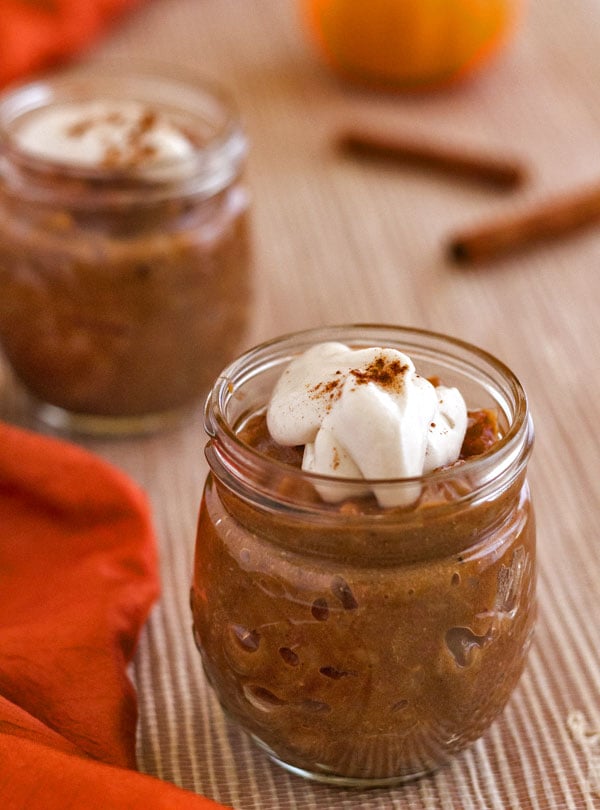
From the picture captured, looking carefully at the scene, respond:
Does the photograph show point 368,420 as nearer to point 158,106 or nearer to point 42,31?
point 158,106

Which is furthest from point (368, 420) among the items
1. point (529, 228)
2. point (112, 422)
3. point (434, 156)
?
point (434, 156)

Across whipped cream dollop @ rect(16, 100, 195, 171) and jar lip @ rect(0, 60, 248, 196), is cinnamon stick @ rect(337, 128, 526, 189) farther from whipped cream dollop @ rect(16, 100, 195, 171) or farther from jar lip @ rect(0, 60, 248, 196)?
whipped cream dollop @ rect(16, 100, 195, 171)

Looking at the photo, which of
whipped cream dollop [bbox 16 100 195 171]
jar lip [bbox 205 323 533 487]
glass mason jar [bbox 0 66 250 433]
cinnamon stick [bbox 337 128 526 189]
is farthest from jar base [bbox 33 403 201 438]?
cinnamon stick [bbox 337 128 526 189]

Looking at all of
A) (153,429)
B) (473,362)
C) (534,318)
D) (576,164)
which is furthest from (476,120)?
(473,362)

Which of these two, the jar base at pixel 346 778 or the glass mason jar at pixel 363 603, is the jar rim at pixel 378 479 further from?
the jar base at pixel 346 778

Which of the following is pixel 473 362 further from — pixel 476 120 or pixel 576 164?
pixel 476 120

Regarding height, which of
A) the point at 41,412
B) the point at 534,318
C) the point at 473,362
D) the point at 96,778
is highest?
the point at 473,362
